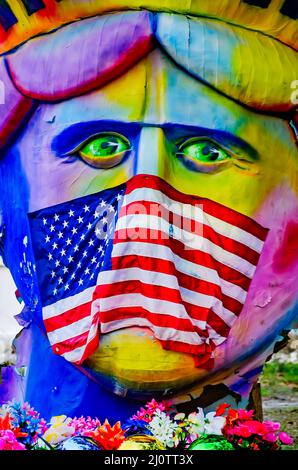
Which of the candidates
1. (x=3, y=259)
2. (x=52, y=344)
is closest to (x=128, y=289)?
(x=52, y=344)

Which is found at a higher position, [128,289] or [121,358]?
[128,289]

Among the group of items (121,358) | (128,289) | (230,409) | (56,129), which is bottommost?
(230,409)

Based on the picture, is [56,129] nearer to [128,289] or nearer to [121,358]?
[128,289]

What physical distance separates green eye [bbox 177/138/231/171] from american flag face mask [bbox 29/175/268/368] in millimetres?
196

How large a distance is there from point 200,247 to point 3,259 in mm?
1332

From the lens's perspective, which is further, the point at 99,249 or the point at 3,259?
the point at 3,259

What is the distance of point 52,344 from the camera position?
5496 mm

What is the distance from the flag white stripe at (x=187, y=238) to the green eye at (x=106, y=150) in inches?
14.1

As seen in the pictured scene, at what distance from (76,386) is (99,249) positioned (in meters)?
0.85

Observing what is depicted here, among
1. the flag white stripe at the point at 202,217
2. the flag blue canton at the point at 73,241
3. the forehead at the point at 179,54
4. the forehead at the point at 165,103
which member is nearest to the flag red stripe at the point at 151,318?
the flag blue canton at the point at 73,241

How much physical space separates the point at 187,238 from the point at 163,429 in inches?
43.6

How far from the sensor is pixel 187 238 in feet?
17.5

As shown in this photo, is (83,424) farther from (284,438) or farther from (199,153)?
(199,153)

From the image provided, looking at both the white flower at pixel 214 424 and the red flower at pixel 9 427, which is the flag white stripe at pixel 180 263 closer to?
the white flower at pixel 214 424
